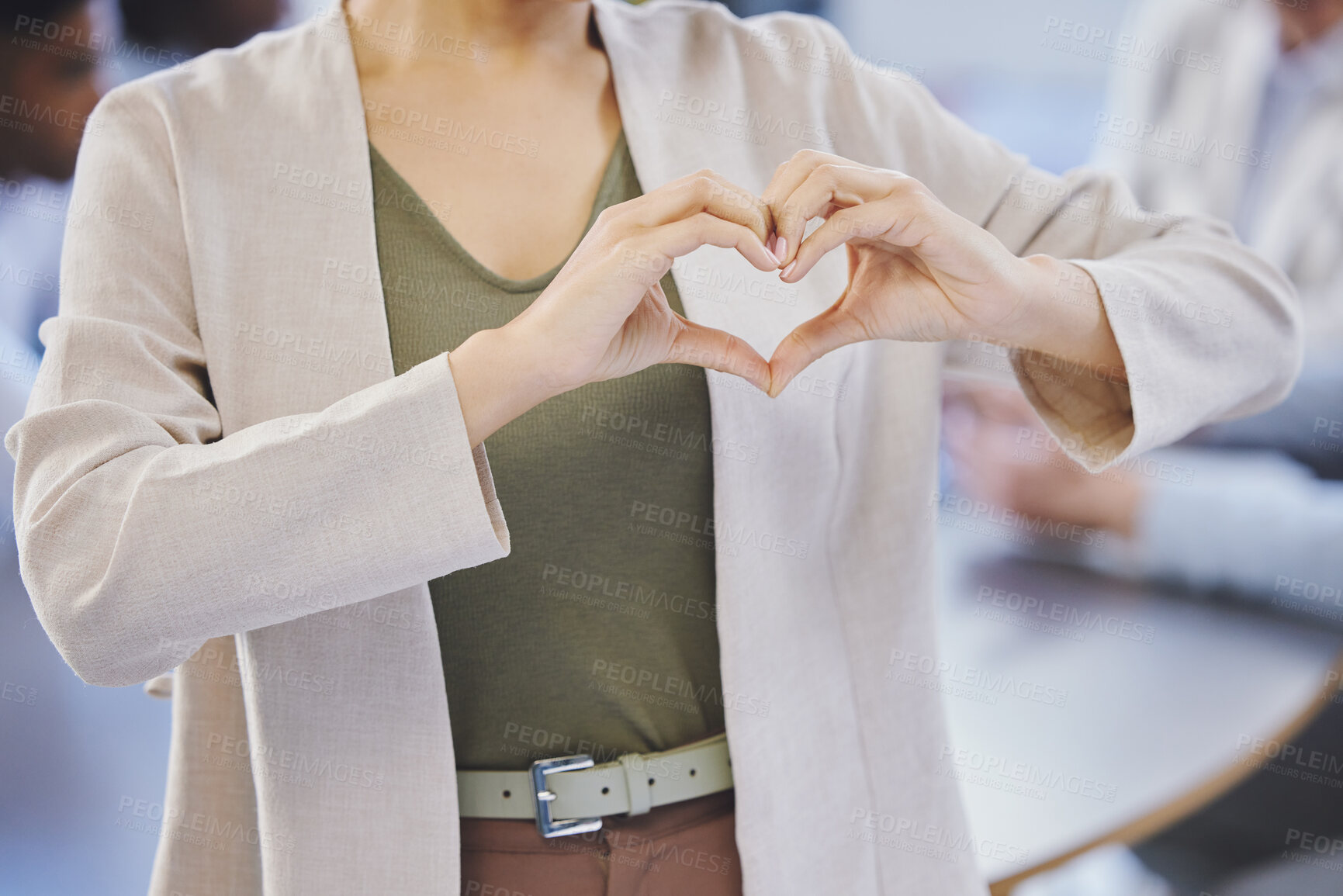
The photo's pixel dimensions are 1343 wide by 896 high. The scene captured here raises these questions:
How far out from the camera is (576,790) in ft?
2.56

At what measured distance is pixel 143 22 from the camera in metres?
1.46

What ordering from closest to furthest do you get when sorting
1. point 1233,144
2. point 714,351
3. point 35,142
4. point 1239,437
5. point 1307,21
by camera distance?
point 714,351 < point 35,142 < point 1239,437 < point 1307,21 < point 1233,144

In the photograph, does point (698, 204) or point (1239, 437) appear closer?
point (698, 204)

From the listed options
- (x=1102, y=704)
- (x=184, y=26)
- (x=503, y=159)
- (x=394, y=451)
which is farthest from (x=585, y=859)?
(x=184, y=26)

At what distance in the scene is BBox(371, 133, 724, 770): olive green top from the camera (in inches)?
31.0

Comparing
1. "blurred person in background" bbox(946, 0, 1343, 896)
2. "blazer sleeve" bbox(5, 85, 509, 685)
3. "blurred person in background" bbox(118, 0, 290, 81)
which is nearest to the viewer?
"blazer sleeve" bbox(5, 85, 509, 685)

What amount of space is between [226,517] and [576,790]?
355 millimetres

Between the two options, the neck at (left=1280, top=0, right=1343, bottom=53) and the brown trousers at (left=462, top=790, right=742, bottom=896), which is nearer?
the brown trousers at (left=462, top=790, right=742, bottom=896)

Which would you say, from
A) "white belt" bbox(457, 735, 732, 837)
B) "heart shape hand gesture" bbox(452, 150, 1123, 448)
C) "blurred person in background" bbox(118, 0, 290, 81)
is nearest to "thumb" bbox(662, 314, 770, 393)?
"heart shape hand gesture" bbox(452, 150, 1123, 448)

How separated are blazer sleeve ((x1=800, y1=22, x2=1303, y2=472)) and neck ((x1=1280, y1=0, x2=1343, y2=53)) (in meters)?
2.05

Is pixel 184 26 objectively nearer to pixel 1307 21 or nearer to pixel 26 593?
pixel 26 593

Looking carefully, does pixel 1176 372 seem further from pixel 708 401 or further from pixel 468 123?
pixel 468 123

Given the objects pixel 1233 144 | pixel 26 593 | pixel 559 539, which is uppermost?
pixel 559 539

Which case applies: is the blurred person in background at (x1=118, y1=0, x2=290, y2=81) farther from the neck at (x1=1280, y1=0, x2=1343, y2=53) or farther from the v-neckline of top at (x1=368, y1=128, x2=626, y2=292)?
the neck at (x1=1280, y1=0, x2=1343, y2=53)
